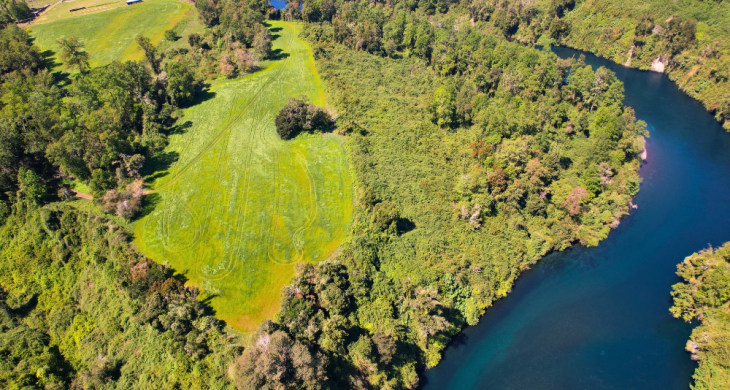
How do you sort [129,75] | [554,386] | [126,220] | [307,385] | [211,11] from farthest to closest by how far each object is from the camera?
1. [211,11]
2. [129,75]
3. [126,220]
4. [554,386]
5. [307,385]

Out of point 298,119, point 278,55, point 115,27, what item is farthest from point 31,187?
point 115,27

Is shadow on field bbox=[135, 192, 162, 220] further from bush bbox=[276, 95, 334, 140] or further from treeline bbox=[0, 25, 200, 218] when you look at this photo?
bush bbox=[276, 95, 334, 140]

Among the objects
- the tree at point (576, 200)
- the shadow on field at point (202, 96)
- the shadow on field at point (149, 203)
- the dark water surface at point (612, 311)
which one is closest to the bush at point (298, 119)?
the shadow on field at point (202, 96)

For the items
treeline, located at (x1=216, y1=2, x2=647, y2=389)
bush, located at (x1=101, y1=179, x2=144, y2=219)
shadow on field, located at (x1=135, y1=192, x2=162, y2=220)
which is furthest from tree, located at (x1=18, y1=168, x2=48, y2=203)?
treeline, located at (x1=216, y1=2, x2=647, y2=389)

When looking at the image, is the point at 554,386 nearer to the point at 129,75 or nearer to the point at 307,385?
the point at 307,385

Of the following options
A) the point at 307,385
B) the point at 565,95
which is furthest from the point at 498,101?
the point at 307,385

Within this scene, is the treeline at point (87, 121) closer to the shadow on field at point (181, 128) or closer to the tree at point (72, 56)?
the tree at point (72, 56)
